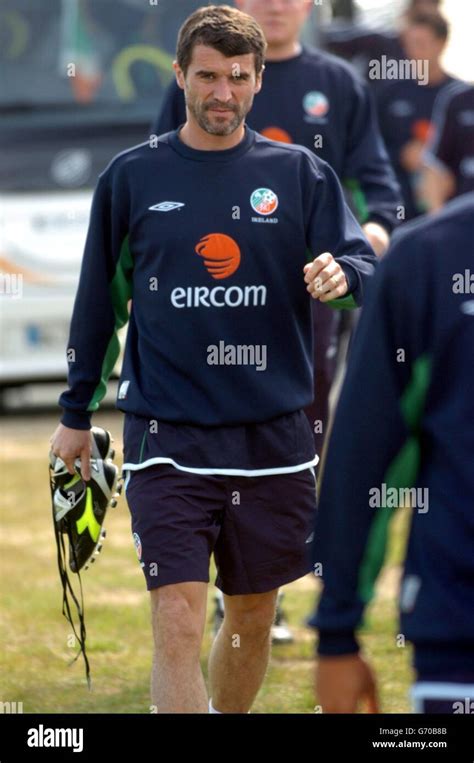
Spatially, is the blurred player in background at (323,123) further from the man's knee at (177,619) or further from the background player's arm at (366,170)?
the man's knee at (177,619)

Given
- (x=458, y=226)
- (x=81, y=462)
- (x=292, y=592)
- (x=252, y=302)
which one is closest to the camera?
(x=458, y=226)

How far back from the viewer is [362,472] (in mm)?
2973

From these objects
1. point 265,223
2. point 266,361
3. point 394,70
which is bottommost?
point 266,361

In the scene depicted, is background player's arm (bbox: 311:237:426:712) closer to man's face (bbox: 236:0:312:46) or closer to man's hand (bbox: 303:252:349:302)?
man's hand (bbox: 303:252:349:302)

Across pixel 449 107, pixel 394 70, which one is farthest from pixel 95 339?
pixel 394 70

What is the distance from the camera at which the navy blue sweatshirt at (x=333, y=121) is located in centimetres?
575

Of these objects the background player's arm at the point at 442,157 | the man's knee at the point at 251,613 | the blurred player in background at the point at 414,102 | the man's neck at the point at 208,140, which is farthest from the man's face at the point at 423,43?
the man's knee at the point at 251,613

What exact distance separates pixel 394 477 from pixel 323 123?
2.96 m

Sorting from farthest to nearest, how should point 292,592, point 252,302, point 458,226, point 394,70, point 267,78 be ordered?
point 394,70 < point 292,592 < point 267,78 < point 252,302 < point 458,226

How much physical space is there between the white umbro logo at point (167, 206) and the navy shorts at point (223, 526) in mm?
667
